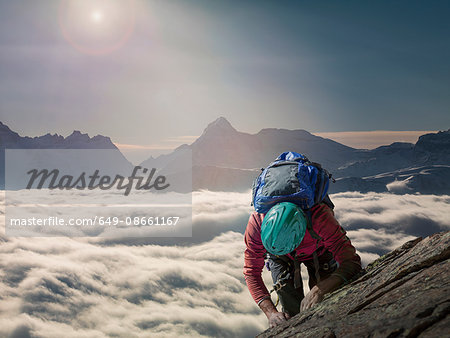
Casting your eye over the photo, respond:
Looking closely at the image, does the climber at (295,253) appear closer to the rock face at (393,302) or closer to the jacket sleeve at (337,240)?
the jacket sleeve at (337,240)

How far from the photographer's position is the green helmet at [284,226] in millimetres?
4387

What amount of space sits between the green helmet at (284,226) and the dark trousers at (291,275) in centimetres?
158

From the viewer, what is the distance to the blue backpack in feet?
15.5

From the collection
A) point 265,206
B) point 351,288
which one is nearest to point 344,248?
point 351,288

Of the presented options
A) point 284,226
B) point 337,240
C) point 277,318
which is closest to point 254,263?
point 277,318

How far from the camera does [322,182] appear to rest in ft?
16.3

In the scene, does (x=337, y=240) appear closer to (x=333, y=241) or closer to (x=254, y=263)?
(x=333, y=241)

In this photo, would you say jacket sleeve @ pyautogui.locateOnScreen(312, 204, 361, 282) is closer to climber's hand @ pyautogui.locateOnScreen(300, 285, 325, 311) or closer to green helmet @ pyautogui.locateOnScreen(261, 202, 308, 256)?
climber's hand @ pyautogui.locateOnScreen(300, 285, 325, 311)

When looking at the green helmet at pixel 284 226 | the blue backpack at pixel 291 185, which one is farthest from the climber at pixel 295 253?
the blue backpack at pixel 291 185

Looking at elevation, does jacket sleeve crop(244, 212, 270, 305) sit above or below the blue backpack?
below

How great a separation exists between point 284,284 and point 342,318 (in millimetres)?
2115

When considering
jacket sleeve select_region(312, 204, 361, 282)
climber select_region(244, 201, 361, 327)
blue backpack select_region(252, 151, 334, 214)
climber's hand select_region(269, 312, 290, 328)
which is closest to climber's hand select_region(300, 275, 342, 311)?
climber select_region(244, 201, 361, 327)

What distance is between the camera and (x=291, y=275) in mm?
5953

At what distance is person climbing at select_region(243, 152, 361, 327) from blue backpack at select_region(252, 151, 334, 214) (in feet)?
0.05
